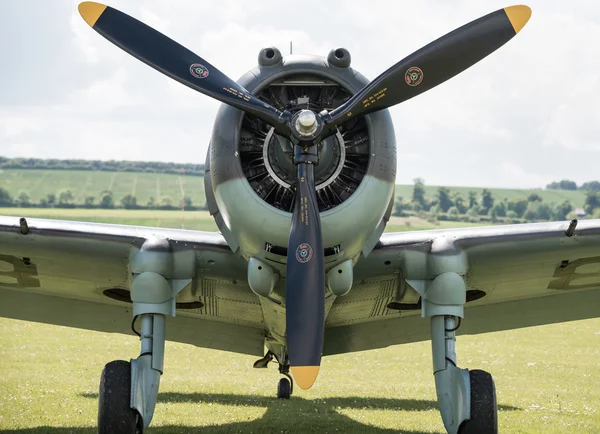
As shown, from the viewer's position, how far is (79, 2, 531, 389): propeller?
320 inches

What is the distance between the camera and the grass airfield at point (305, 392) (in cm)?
1163

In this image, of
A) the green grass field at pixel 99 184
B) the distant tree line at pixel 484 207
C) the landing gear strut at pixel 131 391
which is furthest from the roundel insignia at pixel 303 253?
the distant tree line at pixel 484 207

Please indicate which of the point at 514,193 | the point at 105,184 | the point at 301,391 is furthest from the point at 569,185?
the point at 301,391

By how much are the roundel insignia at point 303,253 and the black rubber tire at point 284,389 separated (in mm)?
6491

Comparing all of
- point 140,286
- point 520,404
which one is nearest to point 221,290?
point 140,286

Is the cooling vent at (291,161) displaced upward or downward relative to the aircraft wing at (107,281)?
upward

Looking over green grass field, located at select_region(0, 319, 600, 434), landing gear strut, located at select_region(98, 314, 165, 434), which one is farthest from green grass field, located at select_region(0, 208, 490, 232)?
landing gear strut, located at select_region(98, 314, 165, 434)

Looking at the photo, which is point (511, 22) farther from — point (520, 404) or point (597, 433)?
point (520, 404)

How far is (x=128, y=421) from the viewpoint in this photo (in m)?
8.99

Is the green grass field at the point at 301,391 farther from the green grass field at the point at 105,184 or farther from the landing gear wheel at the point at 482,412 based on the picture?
the green grass field at the point at 105,184

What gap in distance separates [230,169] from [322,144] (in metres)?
0.91

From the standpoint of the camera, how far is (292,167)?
27.9 ft

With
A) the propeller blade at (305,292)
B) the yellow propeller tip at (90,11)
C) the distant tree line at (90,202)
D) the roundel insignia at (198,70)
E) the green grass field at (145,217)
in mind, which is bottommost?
the propeller blade at (305,292)

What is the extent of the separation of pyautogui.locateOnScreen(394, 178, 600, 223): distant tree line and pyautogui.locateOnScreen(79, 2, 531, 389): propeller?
110454mm
